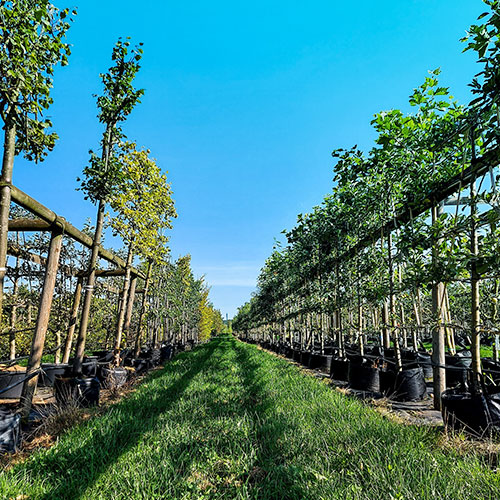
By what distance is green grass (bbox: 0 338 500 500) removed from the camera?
5.80 ft

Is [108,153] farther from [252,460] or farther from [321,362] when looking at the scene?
[321,362]

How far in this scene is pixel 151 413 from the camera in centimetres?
355

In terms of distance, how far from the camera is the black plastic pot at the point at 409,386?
4.26 metres

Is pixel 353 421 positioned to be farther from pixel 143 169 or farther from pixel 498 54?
pixel 143 169

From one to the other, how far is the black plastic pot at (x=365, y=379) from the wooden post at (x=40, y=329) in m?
5.17

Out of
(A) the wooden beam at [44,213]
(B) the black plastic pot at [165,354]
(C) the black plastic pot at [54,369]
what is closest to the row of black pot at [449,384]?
(A) the wooden beam at [44,213]

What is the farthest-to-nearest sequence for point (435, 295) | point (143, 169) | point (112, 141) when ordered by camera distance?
1. point (143, 169)
2. point (112, 141)
3. point (435, 295)

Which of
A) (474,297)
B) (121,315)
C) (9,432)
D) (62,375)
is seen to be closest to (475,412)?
(474,297)

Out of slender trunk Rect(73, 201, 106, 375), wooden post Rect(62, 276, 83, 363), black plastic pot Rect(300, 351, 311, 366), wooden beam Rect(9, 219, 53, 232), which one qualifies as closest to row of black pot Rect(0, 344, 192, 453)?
slender trunk Rect(73, 201, 106, 375)

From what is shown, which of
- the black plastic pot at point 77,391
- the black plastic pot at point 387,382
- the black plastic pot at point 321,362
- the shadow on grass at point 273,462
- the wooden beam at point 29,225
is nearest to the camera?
the shadow on grass at point 273,462

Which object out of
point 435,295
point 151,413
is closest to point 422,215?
point 435,295

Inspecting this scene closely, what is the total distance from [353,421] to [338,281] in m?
4.46

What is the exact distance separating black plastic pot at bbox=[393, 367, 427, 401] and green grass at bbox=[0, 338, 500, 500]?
1.25 metres

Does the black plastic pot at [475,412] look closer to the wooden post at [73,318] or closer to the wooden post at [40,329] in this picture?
the wooden post at [40,329]
